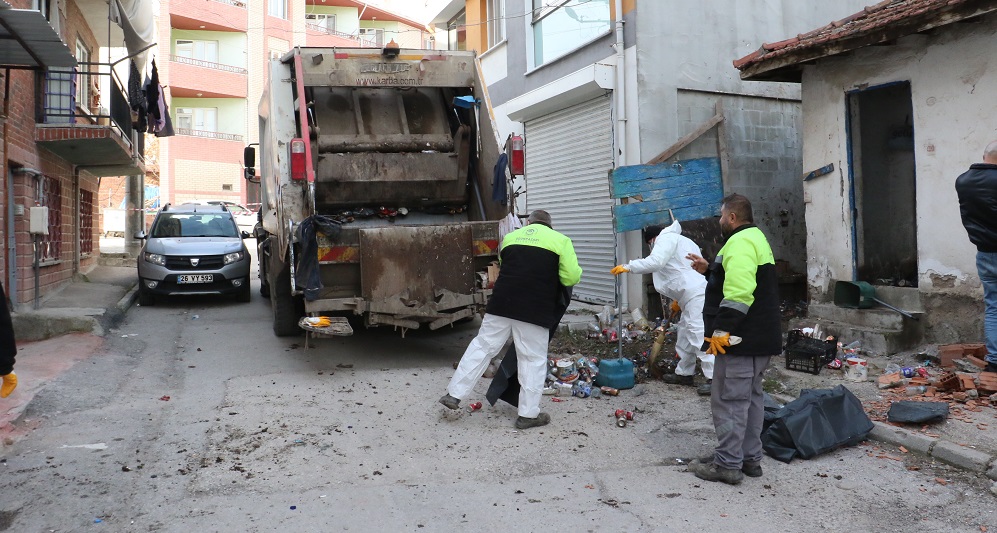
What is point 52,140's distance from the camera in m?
10.1

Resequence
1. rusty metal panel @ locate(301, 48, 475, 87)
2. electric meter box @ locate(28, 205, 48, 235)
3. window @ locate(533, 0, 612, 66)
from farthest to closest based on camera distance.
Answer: window @ locate(533, 0, 612, 66) → electric meter box @ locate(28, 205, 48, 235) → rusty metal panel @ locate(301, 48, 475, 87)

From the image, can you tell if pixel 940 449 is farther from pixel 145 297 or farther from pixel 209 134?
→ pixel 209 134

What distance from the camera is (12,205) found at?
8.65 metres

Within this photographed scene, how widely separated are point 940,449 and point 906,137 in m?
6.11

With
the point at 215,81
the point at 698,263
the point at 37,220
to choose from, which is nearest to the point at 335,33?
the point at 215,81

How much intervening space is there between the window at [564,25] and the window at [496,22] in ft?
4.03

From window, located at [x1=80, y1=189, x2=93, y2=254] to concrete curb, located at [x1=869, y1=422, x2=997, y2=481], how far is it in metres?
13.8

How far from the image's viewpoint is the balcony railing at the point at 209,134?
31.9m

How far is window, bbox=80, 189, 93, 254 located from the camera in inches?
548

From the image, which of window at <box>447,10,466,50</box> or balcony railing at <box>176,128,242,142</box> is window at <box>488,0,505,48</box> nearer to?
window at <box>447,10,466,50</box>

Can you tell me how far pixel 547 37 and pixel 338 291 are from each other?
21.7 feet

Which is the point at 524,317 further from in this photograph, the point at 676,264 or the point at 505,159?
the point at 505,159

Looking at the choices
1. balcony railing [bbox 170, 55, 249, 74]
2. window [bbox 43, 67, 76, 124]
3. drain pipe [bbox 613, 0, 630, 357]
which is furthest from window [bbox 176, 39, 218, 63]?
drain pipe [bbox 613, 0, 630, 357]

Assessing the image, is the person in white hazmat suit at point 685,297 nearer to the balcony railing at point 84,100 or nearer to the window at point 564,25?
the window at point 564,25
